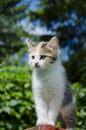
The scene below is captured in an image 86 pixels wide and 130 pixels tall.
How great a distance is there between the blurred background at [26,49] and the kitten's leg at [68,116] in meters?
1.76

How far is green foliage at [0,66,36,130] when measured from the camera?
541 cm

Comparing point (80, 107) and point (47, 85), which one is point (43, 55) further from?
point (80, 107)

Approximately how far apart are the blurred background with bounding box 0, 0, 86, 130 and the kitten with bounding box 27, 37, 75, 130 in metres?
1.80

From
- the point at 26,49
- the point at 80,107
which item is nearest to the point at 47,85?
the point at 80,107

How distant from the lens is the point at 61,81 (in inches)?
142

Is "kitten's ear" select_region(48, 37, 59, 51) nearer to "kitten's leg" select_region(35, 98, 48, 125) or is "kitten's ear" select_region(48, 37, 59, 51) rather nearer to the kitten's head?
the kitten's head

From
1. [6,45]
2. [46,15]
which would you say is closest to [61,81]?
[46,15]

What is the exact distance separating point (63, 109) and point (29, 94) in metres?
2.02

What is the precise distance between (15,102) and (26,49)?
4.55 meters

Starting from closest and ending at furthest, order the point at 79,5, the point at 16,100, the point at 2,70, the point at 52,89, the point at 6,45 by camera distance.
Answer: the point at 52,89 → the point at 16,100 → the point at 2,70 → the point at 79,5 → the point at 6,45

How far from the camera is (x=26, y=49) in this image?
32.5ft

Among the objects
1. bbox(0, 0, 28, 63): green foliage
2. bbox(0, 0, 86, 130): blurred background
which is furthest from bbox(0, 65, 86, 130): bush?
bbox(0, 0, 28, 63): green foliage

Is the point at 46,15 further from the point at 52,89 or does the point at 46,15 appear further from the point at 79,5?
the point at 52,89

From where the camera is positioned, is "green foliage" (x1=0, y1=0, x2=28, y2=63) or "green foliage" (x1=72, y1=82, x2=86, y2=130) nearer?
"green foliage" (x1=72, y1=82, x2=86, y2=130)
